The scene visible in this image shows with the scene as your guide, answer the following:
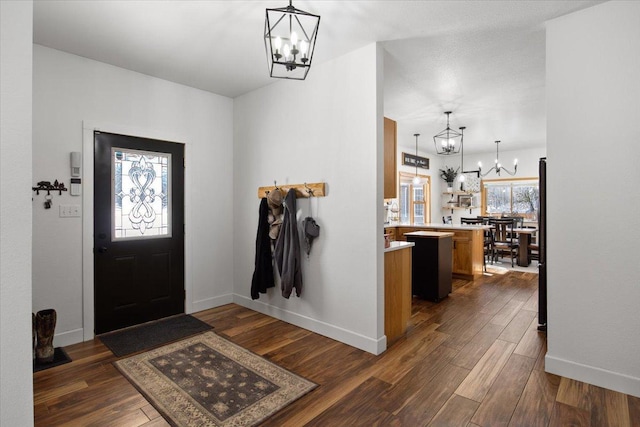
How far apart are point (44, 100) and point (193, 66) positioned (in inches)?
54.0

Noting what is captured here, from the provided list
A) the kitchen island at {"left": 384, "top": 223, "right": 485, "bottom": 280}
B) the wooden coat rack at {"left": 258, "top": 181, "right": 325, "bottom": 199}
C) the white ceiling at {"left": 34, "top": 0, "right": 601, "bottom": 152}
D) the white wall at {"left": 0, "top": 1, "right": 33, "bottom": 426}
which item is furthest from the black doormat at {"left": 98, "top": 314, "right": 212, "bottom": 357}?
the kitchen island at {"left": 384, "top": 223, "right": 485, "bottom": 280}

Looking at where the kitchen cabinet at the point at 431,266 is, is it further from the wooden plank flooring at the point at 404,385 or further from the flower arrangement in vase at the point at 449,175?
the flower arrangement in vase at the point at 449,175

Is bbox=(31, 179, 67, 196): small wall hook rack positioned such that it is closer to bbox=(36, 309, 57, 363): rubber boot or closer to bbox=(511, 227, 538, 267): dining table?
bbox=(36, 309, 57, 363): rubber boot

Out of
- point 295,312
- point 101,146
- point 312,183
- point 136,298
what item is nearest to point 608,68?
point 312,183

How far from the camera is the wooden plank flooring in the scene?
198cm

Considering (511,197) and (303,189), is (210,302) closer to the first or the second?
(303,189)

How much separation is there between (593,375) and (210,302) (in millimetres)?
3860

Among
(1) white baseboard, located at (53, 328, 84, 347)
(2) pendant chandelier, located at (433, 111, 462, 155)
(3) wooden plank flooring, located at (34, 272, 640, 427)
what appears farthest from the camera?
(2) pendant chandelier, located at (433, 111, 462, 155)

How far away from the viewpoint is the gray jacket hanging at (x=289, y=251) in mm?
3348

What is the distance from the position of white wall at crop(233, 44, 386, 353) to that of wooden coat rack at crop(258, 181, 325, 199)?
78 millimetres

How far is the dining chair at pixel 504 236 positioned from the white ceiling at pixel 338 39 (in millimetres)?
3128

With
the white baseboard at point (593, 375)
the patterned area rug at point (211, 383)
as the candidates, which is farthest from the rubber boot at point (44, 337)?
the white baseboard at point (593, 375)

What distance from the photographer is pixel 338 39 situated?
282cm

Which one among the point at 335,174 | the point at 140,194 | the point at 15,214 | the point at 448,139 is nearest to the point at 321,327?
the point at 335,174
